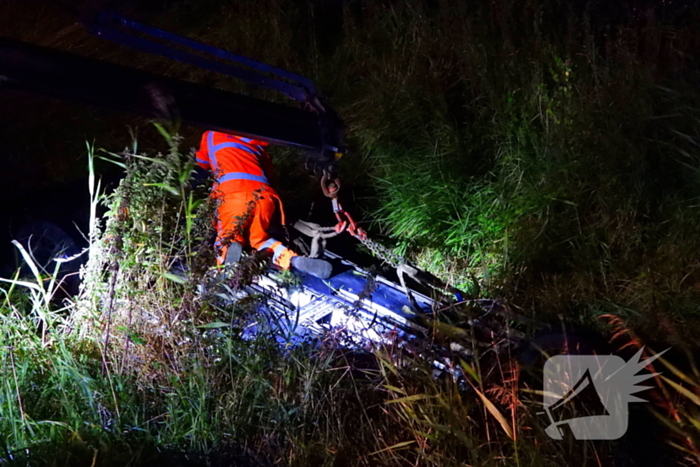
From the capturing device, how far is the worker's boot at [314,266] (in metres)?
3.88

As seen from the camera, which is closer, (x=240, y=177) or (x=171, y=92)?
(x=171, y=92)

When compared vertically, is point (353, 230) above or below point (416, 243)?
above

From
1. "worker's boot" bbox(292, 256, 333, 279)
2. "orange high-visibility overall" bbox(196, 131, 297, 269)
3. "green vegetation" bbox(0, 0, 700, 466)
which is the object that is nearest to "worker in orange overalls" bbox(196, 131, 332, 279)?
"orange high-visibility overall" bbox(196, 131, 297, 269)

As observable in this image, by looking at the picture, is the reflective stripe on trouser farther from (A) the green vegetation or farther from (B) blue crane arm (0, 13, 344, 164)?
(B) blue crane arm (0, 13, 344, 164)

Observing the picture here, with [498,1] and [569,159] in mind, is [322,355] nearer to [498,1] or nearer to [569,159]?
[569,159]

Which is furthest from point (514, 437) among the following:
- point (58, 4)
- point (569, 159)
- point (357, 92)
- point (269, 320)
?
point (357, 92)

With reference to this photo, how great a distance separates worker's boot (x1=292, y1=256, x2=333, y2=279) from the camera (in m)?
3.88

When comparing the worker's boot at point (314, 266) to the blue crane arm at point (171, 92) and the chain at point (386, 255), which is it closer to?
the chain at point (386, 255)

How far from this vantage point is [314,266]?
154 inches

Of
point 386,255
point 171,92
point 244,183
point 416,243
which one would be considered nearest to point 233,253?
point 244,183

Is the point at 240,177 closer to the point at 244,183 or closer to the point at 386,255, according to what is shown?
the point at 244,183

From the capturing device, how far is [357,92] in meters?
6.31

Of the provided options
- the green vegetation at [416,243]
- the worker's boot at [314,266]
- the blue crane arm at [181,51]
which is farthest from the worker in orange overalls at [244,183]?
the blue crane arm at [181,51]

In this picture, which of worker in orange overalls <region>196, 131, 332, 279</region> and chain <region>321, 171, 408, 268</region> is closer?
chain <region>321, 171, 408, 268</region>
